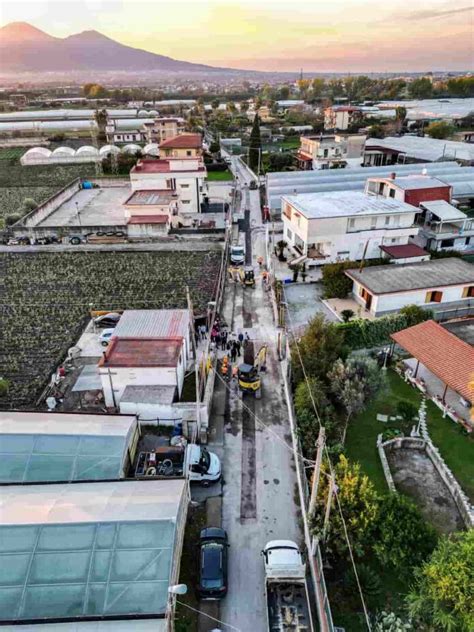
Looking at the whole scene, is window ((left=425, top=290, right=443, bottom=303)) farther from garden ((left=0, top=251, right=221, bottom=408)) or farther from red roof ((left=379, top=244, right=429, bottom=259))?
garden ((left=0, top=251, right=221, bottom=408))

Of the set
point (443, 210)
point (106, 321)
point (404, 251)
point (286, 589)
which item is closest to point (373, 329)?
point (404, 251)

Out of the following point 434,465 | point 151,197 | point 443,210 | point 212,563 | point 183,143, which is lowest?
point 434,465

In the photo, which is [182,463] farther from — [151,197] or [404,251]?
[151,197]

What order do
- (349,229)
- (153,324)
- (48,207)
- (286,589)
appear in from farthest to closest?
(48,207) < (349,229) < (153,324) < (286,589)

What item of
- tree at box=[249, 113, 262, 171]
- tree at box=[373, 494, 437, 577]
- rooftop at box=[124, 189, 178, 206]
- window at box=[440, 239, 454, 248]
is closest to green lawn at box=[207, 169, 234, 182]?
tree at box=[249, 113, 262, 171]

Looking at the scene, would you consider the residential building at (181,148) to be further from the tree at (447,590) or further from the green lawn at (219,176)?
the tree at (447,590)

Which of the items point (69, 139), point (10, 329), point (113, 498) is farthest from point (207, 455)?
point (69, 139)

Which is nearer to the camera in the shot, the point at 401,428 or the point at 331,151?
the point at 401,428
